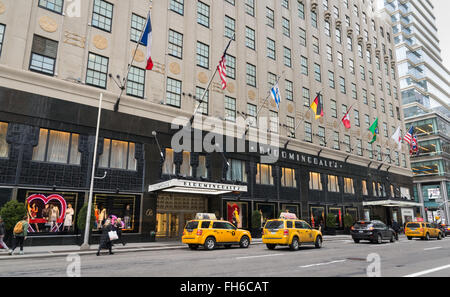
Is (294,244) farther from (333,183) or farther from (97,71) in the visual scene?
(333,183)

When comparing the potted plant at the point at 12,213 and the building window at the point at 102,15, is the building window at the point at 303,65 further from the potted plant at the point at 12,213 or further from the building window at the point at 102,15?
the potted plant at the point at 12,213

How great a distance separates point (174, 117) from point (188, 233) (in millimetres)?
10144

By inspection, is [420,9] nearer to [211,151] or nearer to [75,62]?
[211,151]

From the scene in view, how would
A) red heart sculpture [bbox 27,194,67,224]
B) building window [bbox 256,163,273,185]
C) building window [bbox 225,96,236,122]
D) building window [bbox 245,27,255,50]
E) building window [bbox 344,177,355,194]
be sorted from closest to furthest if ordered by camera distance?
red heart sculpture [bbox 27,194,67,224], building window [bbox 225,96,236,122], building window [bbox 256,163,273,185], building window [bbox 245,27,255,50], building window [bbox 344,177,355,194]

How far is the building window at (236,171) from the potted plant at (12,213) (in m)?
15.2

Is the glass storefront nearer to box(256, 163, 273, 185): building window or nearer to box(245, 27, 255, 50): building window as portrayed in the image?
box(256, 163, 273, 185): building window

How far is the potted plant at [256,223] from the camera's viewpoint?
27.2 m

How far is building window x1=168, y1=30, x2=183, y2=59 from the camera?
26.3m

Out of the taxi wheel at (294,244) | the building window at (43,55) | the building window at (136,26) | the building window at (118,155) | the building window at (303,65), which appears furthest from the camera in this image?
the building window at (303,65)

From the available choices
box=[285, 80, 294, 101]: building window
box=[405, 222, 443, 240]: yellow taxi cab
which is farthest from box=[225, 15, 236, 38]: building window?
box=[405, 222, 443, 240]: yellow taxi cab

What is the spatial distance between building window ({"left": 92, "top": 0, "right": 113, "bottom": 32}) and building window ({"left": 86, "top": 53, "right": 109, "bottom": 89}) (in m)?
2.37

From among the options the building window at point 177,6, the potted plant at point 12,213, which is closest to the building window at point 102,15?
the building window at point 177,6

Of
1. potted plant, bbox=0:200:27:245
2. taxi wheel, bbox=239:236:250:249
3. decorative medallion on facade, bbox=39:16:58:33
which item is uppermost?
decorative medallion on facade, bbox=39:16:58:33
